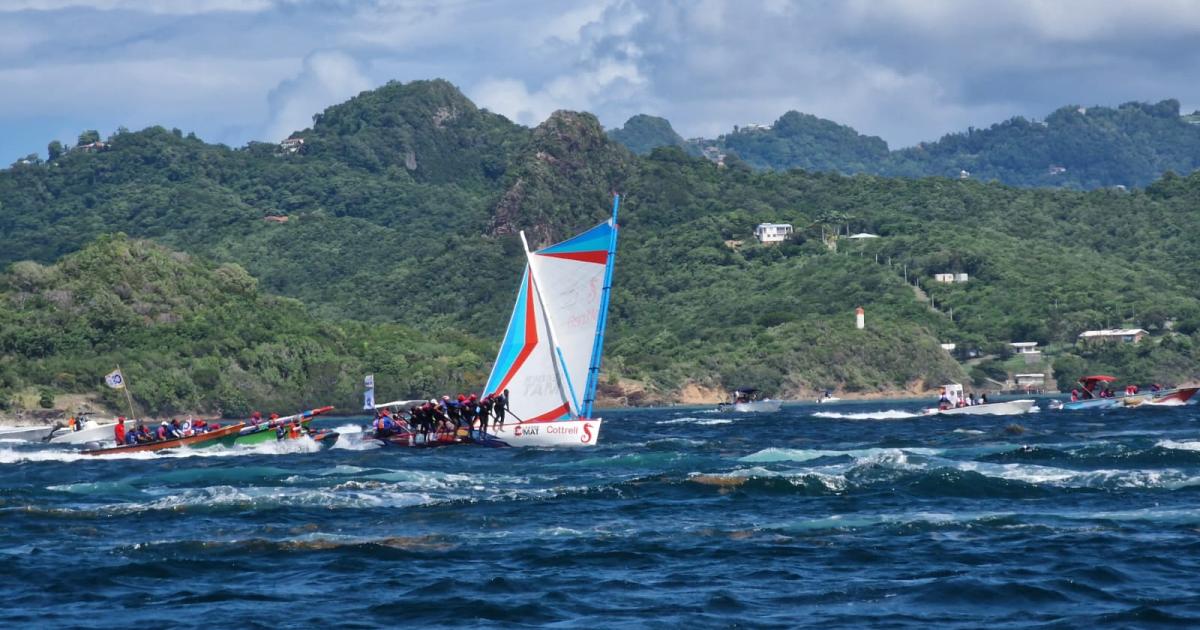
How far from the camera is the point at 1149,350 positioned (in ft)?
618

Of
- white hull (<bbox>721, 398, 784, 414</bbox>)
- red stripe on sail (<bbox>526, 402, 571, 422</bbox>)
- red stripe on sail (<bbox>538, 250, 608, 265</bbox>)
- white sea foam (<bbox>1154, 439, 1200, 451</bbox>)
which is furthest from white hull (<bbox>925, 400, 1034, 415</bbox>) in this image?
red stripe on sail (<bbox>538, 250, 608, 265</bbox>)

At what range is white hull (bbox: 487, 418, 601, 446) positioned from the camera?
64.0 metres

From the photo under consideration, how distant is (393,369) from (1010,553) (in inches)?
5751

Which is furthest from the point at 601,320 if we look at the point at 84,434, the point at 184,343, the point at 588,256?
the point at 184,343

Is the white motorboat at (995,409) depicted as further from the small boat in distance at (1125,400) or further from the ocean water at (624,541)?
the ocean water at (624,541)

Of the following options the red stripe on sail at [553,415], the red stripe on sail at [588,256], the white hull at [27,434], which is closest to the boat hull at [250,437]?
the red stripe on sail at [553,415]

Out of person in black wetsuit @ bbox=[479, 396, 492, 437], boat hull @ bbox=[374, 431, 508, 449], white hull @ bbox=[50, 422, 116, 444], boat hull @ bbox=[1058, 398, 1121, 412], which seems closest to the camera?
person in black wetsuit @ bbox=[479, 396, 492, 437]

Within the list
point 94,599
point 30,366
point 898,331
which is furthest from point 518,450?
point 898,331

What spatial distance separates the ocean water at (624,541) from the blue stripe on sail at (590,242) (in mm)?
8707

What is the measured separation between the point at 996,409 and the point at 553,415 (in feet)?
145

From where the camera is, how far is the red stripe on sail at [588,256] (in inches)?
2499

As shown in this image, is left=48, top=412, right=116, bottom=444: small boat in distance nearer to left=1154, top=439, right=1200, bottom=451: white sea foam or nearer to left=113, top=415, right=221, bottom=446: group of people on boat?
left=113, top=415, right=221, bottom=446: group of people on boat

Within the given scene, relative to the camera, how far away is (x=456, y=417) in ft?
221

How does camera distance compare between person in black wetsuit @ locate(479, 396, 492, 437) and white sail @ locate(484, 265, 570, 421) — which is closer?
white sail @ locate(484, 265, 570, 421)
